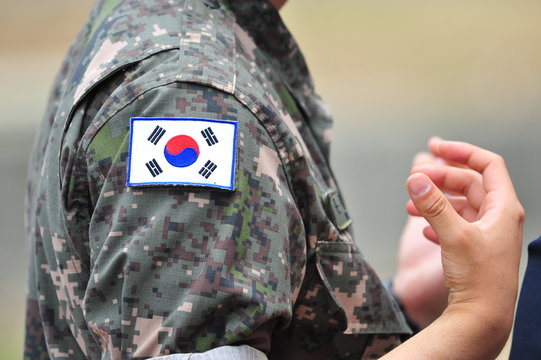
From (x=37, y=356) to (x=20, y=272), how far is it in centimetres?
368

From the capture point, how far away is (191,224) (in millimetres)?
1188

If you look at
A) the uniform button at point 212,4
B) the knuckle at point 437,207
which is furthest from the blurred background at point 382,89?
the knuckle at point 437,207

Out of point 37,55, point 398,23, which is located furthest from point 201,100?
point 398,23

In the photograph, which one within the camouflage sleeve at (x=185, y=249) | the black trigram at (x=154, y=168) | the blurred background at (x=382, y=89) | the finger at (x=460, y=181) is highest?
the blurred background at (x=382, y=89)

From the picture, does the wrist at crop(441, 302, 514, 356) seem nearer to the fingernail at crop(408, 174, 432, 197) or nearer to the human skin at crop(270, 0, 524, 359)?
the human skin at crop(270, 0, 524, 359)

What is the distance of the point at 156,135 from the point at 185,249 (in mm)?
160

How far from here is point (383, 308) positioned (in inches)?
58.2

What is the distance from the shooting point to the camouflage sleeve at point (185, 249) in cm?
118

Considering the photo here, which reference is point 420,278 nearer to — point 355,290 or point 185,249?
point 355,290

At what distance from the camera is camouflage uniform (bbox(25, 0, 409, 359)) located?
46.8 inches

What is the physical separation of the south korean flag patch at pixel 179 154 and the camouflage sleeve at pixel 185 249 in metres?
0.01

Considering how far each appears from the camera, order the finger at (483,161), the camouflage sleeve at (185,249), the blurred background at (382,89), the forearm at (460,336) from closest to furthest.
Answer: the camouflage sleeve at (185,249) → the forearm at (460,336) → the finger at (483,161) → the blurred background at (382,89)

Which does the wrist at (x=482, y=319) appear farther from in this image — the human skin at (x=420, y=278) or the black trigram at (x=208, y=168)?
the human skin at (x=420, y=278)

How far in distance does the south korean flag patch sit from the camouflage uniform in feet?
0.05
